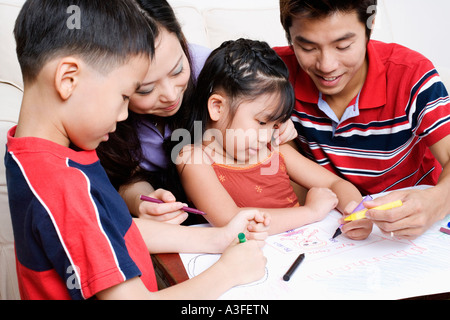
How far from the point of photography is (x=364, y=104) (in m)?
1.21

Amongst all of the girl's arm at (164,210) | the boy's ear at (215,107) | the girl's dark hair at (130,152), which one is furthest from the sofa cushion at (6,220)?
the boy's ear at (215,107)

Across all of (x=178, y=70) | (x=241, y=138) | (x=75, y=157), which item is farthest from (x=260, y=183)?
(x=75, y=157)

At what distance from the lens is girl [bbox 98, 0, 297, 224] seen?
971 mm

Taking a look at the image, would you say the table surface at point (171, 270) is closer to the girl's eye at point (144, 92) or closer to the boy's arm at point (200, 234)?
the boy's arm at point (200, 234)

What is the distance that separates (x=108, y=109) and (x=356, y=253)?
527 millimetres

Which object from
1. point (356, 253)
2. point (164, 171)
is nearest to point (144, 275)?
point (356, 253)

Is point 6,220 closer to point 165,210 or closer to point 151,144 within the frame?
point 151,144

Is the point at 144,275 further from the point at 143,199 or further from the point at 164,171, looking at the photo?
the point at 164,171

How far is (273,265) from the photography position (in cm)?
81

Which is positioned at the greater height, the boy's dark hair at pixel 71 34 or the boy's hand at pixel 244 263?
the boy's dark hair at pixel 71 34

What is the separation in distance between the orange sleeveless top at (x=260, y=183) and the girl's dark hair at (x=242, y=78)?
129 millimetres

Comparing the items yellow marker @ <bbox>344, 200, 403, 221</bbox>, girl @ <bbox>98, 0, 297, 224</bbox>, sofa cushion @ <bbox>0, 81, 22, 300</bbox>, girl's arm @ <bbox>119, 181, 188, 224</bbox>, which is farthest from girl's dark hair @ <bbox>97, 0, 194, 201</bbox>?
yellow marker @ <bbox>344, 200, 403, 221</bbox>

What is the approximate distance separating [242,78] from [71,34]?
1.64 ft

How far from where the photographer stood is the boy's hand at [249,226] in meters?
0.89
